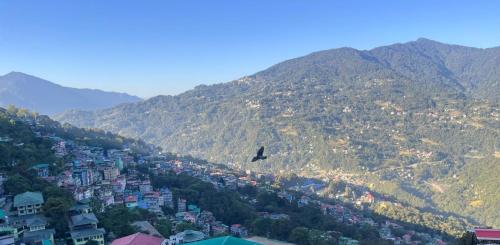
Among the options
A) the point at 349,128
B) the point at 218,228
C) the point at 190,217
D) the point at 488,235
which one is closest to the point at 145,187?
the point at 190,217

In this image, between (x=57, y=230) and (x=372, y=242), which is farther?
(x=372, y=242)

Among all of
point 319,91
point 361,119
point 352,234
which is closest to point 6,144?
point 352,234

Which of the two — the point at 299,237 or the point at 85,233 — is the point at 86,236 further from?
the point at 299,237

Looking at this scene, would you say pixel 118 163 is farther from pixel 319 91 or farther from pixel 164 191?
pixel 319 91

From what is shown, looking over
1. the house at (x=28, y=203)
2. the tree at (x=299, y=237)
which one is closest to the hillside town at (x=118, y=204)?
the house at (x=28, y=203)

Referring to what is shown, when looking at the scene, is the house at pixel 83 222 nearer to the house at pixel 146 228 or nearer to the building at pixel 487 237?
the house at pixel 146 228

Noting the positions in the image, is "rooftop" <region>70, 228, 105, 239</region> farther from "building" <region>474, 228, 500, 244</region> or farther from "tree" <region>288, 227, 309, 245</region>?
"building" <region>474, 228, 500, 244</region>

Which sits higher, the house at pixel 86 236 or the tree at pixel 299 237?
the house at pixel 86 236
